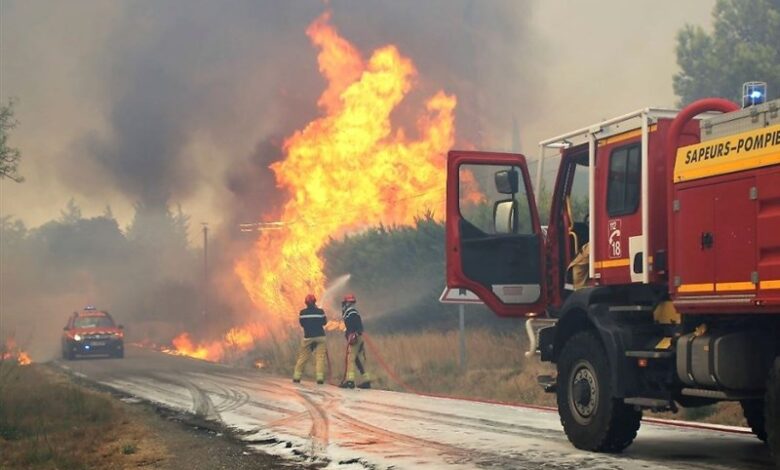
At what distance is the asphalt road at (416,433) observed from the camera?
935cm

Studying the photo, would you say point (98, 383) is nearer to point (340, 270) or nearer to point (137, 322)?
point (340, 270)

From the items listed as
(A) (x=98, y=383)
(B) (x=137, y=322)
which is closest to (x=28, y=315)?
(B) (x=137, y=322)

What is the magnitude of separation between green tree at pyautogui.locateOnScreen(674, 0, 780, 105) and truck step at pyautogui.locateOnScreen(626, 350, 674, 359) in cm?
3158

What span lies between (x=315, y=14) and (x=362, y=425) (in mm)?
27310

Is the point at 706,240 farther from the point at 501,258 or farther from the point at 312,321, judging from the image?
the point at 312,321

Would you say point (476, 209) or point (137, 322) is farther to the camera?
point (137, 322)

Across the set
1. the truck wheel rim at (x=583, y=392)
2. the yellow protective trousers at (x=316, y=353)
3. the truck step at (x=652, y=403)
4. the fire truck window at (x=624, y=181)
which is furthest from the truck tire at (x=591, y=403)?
the yellow protective trousers at (x=316, y=353)

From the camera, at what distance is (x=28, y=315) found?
61.6 m

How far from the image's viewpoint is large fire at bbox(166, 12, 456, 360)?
3428 cm

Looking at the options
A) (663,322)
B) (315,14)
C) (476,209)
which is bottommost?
(663,322)

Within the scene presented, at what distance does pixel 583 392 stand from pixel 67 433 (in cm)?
696

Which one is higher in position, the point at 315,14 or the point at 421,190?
the point at 315,14

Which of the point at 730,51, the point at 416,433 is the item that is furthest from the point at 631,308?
the point at 730,51

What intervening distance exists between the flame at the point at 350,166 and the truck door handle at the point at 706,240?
2532 cm
